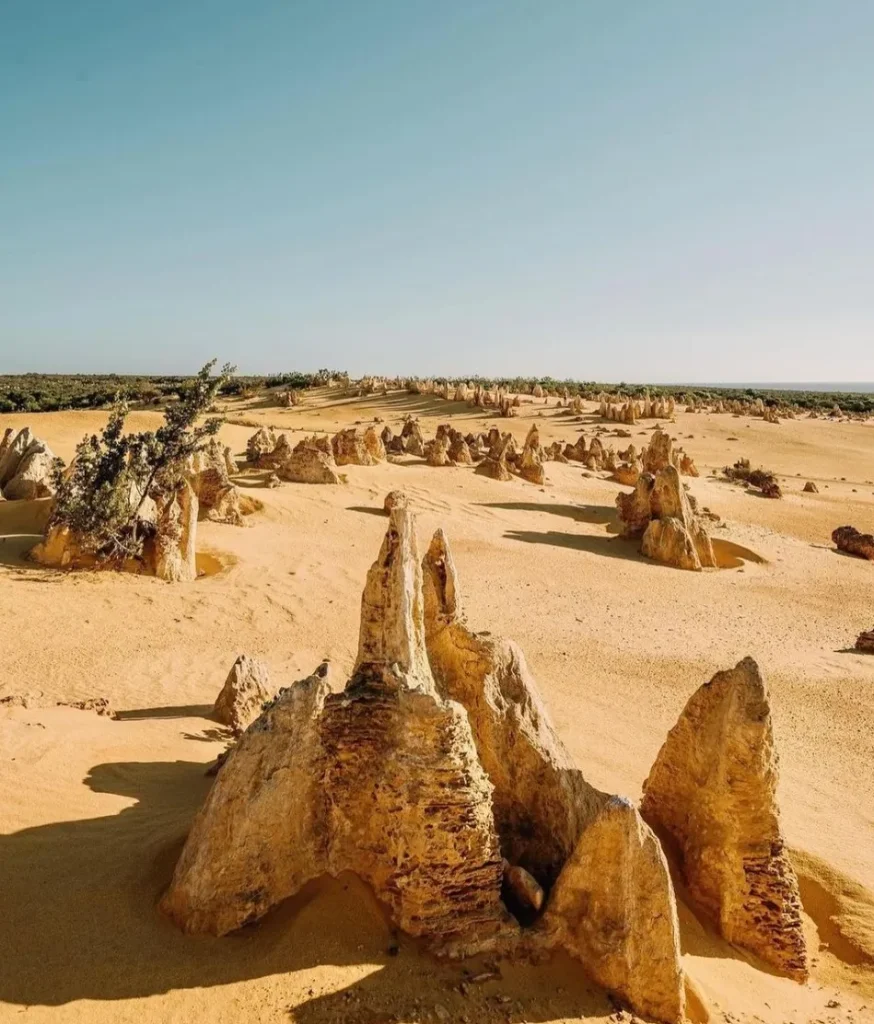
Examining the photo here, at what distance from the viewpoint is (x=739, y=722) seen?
4.98 m

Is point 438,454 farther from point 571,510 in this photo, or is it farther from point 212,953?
point 212,953

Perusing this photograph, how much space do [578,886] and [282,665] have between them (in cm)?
640

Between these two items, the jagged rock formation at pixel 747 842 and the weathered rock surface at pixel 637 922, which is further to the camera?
the jagged rock formation at pixel 747 842

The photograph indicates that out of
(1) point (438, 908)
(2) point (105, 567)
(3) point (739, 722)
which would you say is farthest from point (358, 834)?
(2) point (105, 567)

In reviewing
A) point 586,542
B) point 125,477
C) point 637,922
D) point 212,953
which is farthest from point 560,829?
point 586,542

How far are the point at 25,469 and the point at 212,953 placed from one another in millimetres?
14318

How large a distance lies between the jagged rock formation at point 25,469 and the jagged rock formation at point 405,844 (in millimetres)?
12437

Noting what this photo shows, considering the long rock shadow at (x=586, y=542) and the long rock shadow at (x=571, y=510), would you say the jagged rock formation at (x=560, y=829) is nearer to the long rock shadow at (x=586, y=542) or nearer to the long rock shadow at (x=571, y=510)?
the long rock shadow at (x=586, y=542)

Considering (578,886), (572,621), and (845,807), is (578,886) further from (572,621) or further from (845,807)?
(572,621)

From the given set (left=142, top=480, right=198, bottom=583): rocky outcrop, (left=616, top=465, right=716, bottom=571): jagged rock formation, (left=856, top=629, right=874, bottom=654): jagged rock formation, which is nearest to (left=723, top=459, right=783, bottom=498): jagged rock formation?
(left=616, top=465, right=716, bottom=571): jagged rock formation

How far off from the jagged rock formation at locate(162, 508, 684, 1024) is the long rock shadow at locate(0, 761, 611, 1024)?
0.11 m

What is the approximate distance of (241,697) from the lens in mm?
7863

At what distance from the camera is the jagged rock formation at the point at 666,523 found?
17.4 meters

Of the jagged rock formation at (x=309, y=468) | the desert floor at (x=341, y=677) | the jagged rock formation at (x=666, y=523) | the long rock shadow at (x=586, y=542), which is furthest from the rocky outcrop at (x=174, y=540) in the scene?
the jagged rock formation at (x=666, y=523)
